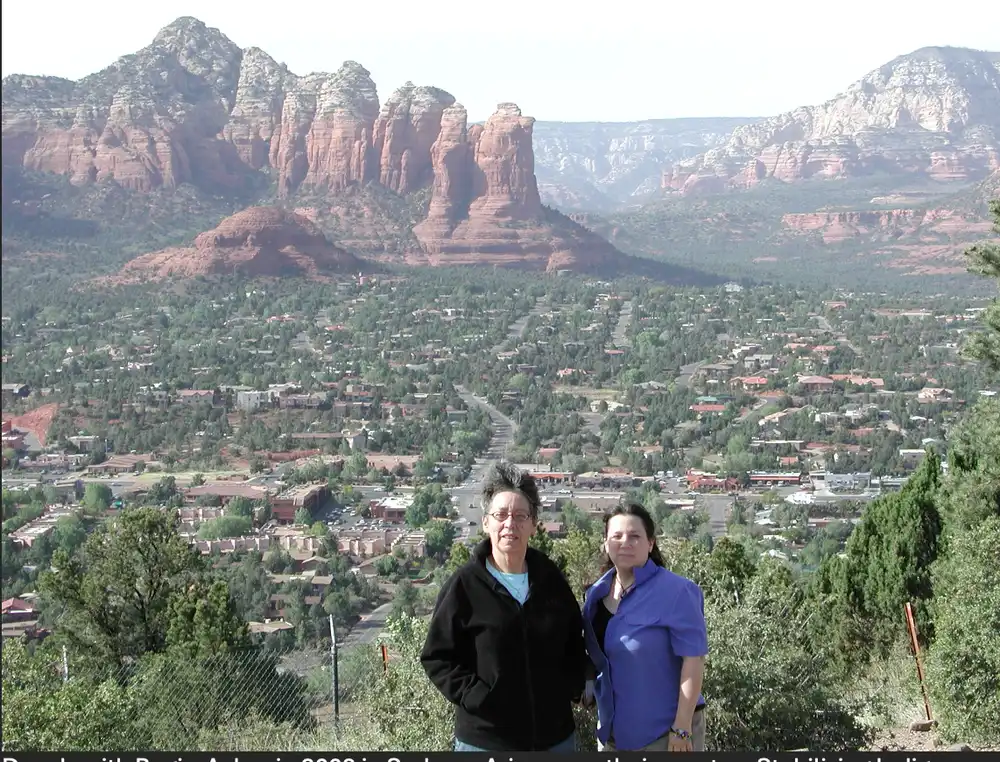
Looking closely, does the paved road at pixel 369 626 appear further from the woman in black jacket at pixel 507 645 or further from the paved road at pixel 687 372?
the paved road at pixel 687 372

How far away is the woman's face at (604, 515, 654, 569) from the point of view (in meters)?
3.66

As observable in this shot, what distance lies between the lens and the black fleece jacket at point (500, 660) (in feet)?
11.4

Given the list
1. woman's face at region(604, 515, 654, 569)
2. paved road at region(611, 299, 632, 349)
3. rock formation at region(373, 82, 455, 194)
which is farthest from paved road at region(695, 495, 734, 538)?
rock formation at region(373, 82, 455, 194)

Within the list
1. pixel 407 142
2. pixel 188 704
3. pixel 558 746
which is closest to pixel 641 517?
pixel 558 746

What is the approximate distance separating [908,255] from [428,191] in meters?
33.7

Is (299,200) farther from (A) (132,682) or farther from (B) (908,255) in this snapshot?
(A) (132,682)

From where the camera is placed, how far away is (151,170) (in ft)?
294

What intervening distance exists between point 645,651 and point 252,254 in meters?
73.6

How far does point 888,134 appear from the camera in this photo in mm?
139375

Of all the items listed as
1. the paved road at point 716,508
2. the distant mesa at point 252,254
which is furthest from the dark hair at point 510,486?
the distant mesa at point 252,254

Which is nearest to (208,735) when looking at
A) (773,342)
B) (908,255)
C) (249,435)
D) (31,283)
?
(249,435)

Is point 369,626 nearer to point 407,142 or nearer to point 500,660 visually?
point 500,660

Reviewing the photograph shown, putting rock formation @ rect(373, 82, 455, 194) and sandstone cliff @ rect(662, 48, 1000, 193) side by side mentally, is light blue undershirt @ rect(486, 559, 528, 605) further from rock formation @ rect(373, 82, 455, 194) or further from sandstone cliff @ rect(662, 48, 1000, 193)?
sandstone cliff @ rect(662, 48, 1000, 193)

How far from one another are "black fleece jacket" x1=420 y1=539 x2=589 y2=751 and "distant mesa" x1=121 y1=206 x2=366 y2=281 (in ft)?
241
